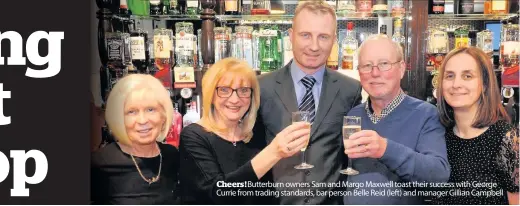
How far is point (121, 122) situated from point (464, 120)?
1.80 metres

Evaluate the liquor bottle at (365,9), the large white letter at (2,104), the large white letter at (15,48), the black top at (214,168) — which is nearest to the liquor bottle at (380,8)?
the liquor bottle at (365,9)

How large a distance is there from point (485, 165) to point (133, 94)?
1875 millimetres

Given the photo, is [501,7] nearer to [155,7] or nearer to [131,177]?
[155,7]

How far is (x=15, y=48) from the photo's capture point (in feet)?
9.24

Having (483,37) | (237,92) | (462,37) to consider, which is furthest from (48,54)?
(483,37)

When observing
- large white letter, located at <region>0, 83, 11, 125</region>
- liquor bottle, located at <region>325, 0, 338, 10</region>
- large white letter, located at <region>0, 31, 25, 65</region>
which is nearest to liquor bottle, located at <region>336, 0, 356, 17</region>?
liquor bottle, located at <region>325, 0, 338, 10</region>

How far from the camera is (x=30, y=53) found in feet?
9.25

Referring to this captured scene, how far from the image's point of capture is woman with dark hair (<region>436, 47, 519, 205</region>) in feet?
8.77

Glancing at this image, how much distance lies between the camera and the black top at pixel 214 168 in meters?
2.77

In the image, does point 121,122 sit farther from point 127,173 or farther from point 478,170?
point 478,170

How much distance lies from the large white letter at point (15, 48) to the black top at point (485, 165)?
2303mm

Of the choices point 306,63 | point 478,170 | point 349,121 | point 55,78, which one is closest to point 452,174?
point 478,170

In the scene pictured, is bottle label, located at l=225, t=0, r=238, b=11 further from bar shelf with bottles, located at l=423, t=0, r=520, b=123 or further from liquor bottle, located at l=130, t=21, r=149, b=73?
bar shelf with bottles, located at l=423, t=0, r=520, b=123

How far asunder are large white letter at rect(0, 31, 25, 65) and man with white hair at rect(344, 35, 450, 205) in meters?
1.79
